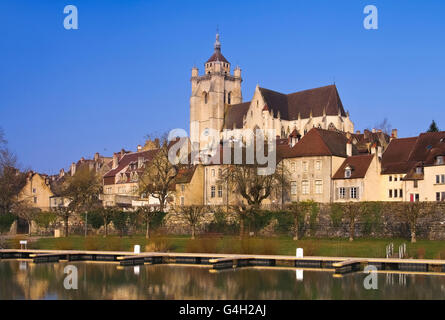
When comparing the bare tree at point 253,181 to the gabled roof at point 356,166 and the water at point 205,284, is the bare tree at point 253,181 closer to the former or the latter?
the gabled roof at point 356,166

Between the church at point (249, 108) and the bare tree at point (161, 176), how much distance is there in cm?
3557

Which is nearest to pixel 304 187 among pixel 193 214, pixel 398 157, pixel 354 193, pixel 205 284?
pixel 354 193

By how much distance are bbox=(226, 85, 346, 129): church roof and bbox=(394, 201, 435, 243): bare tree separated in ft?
212

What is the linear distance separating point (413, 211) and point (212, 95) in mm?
93518

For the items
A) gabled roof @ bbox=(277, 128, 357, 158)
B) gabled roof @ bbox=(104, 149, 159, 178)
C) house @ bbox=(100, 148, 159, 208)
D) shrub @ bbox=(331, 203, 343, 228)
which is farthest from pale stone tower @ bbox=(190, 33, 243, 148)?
shrub @ bbox=(331, 203, 343, 228)

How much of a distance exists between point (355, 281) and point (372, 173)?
1344 inches

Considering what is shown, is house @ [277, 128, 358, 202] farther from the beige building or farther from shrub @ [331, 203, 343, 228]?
shrub @ [331, 203, 343, 228]

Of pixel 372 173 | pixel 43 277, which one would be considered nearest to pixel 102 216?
pixel 372 173

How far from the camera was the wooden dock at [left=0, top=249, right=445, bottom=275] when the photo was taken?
35906 mm

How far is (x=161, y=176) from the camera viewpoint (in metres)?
74.9

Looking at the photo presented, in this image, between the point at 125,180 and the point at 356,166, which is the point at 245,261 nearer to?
the point at 356,166

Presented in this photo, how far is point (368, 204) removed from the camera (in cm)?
5388

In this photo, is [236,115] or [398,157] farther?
[236,115]
